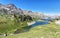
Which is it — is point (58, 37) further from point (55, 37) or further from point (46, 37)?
point (46, 37)

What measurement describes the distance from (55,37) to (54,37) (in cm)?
12

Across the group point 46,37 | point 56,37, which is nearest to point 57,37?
point 56,37

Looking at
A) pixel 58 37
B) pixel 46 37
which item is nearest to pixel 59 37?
pixel 58 37

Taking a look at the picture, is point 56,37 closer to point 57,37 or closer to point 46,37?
point 57,37

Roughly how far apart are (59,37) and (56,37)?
349 millimetres

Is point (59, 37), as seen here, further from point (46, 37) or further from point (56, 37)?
point (46, 37)

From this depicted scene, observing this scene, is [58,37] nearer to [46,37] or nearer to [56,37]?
[56,37]

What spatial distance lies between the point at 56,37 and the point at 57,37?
0.12 m

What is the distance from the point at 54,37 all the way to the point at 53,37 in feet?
0.42

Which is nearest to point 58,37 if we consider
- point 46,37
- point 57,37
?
point 57,37

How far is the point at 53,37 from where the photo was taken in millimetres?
16281

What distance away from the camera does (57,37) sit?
638 inches

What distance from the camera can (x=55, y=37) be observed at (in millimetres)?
16297

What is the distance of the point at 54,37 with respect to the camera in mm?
16312
